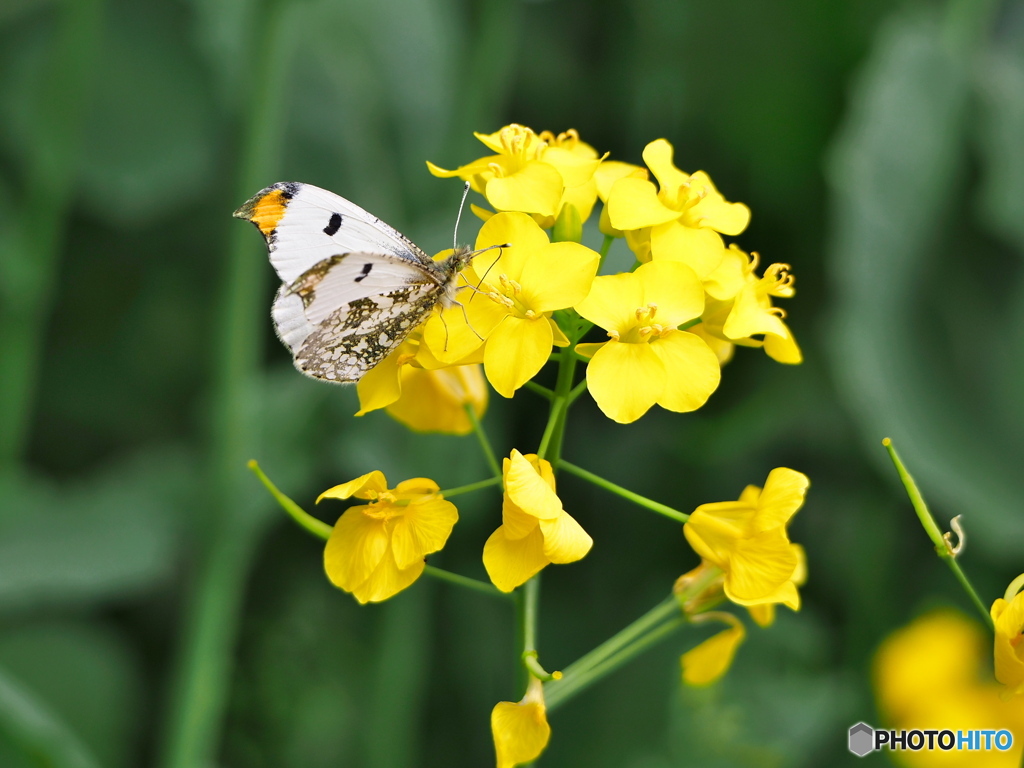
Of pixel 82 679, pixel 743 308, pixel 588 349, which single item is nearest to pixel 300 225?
pixel 588 349

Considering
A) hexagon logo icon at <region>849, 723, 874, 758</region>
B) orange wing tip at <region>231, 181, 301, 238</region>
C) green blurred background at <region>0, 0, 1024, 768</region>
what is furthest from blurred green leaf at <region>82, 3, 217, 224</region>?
hexagon logo icon at <region>849, 723, 874, 758</region>

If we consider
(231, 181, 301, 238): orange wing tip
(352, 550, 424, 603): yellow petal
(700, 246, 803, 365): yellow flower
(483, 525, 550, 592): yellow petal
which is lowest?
(352, 550, 424, 603): yellow petal

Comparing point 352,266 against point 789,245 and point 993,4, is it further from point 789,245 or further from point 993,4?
point 993,4

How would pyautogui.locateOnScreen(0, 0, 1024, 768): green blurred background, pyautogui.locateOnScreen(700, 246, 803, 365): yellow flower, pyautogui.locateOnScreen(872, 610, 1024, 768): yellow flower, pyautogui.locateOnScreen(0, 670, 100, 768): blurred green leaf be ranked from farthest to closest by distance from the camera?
pyautogui.locateOnScreen(872, 610, 1024, 768): yellow flower < pyautogui.locateOnScreen(0, 0, 1024, 768): green blurred background < pyautogui.locateOnScreen(0, 670, 100, 768): blurred green leaf < pyautogui.locateOnScreen(700, 246, 803, 365): yellow flower

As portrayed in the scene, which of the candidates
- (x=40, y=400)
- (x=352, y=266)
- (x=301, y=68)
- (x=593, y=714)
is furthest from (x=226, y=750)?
(x=301, y=68)

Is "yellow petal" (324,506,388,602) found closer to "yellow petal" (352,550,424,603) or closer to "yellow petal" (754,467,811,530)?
"yellow petal" (352,550,424,603)

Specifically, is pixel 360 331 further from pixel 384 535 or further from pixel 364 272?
pixel 384 535

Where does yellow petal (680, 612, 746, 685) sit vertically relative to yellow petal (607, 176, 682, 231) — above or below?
below

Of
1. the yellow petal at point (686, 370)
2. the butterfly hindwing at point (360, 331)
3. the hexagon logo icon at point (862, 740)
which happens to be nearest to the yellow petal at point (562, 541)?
the yellow petal at point (686, 370)
